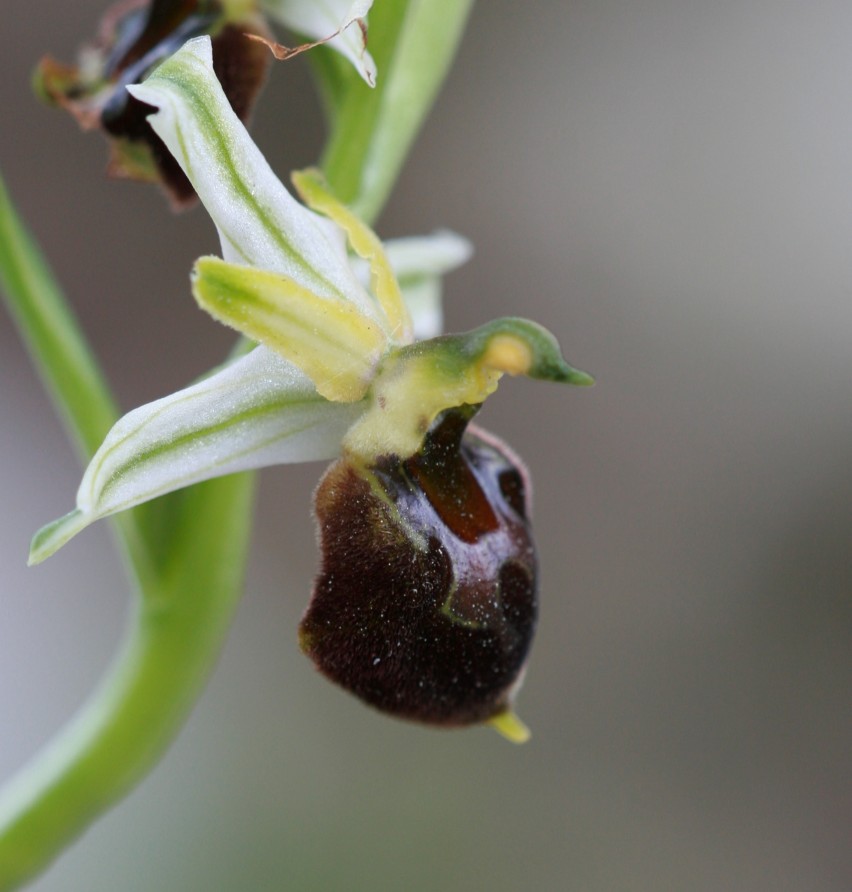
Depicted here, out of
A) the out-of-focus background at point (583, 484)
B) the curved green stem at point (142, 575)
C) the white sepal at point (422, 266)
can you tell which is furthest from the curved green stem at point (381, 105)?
the out-of-focus background at point (583, 484)

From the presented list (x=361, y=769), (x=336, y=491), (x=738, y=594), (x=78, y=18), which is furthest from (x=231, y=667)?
(x=336, y=491)

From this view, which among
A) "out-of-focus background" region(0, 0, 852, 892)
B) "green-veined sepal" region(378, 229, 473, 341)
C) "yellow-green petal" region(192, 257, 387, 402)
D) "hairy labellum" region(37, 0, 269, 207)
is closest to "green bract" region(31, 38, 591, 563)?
"yellow-green petal" region(192, 257, 387, 402)

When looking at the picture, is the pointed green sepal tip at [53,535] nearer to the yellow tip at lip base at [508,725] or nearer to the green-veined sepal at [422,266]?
the yellow tip at lip base at [508,725]

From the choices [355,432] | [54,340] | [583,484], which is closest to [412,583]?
[355,432]

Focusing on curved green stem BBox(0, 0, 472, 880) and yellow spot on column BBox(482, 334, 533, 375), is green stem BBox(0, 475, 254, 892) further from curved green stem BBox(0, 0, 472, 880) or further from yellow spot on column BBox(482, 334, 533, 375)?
yellow spot on column BBox(482, 334, 533, 375)

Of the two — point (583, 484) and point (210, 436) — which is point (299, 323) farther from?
point (583, 484)

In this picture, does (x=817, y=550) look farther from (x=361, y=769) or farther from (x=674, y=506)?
(x=361, y=769)
